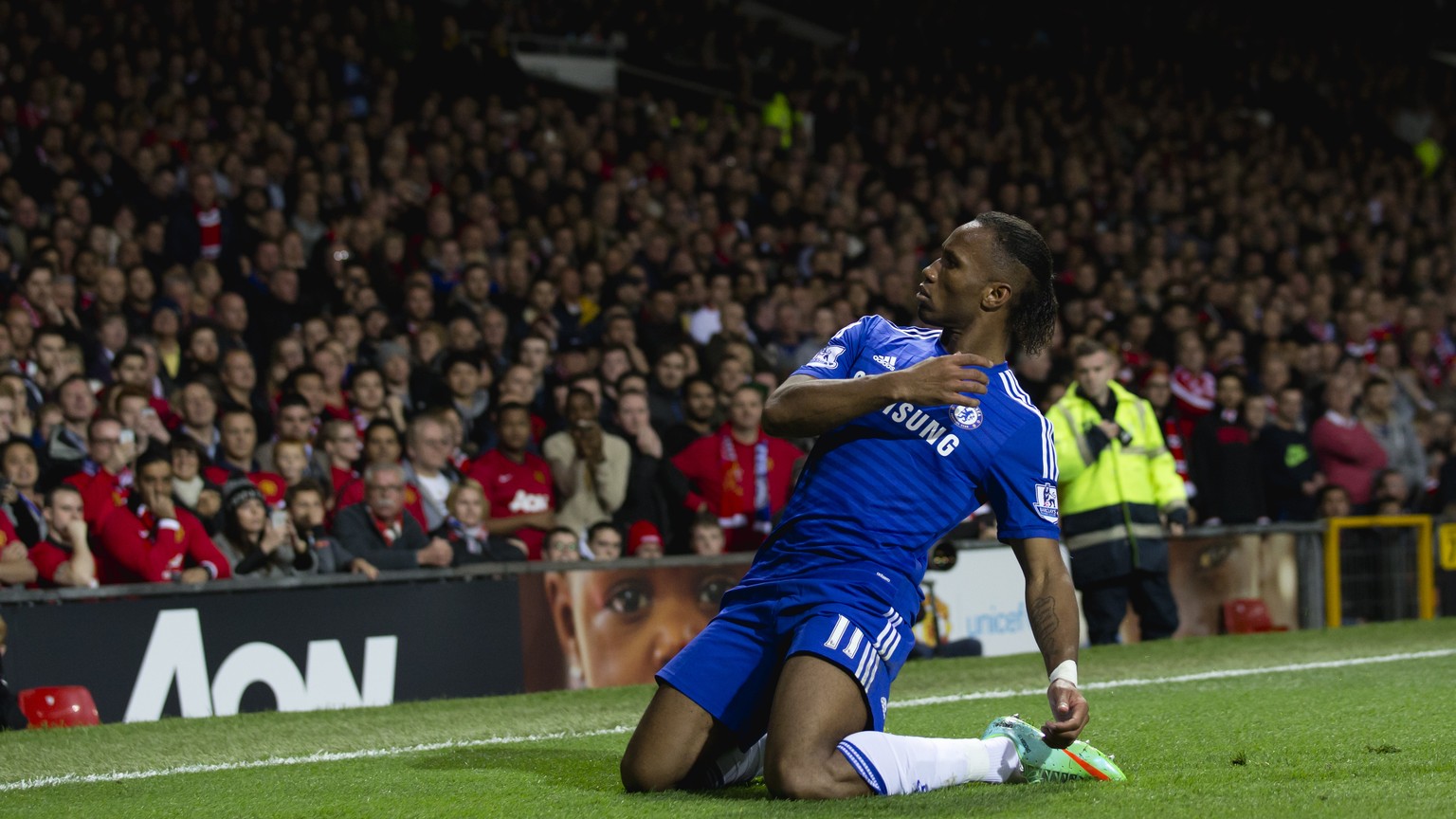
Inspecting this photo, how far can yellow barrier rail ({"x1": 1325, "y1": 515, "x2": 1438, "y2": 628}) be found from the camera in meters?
12.6

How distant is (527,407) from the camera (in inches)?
437

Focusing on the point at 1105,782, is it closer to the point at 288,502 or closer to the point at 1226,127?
the point at 288,502

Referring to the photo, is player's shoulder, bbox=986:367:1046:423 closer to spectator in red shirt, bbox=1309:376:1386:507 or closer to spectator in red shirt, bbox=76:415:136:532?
spectator in red shirt, bbox=76:415:136:532

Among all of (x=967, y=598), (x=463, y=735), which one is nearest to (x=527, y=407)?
(x=967, y=598)

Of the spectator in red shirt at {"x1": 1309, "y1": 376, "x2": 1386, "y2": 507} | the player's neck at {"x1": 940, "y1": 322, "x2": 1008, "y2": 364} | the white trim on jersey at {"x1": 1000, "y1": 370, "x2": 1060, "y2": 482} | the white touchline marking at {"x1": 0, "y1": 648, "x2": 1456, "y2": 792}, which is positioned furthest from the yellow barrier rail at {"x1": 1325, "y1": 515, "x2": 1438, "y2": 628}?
the player's neck at {"x1": 940, "y1": 322, "x2": 1008, "y2": 364}

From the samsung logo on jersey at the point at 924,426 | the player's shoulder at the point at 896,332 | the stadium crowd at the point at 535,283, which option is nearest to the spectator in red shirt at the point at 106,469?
the stadium crowd at the point at 535,283

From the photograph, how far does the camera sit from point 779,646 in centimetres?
506

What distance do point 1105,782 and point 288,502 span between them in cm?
543

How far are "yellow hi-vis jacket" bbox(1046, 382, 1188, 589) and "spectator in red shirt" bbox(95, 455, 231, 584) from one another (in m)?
4.89

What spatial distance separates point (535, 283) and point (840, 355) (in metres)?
7.81

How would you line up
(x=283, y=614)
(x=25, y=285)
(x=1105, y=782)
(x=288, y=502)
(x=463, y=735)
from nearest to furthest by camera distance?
1. (x=1105, y=782)
2. (x=463, y=735)
3. (x=283, y=614)
4. (x=288, y=502)
5. (x=25, y=285)

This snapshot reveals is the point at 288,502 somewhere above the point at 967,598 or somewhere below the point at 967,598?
above

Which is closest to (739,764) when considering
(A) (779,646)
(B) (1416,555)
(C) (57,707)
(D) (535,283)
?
(A) (779,646)

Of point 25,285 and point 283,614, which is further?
point 25,285
